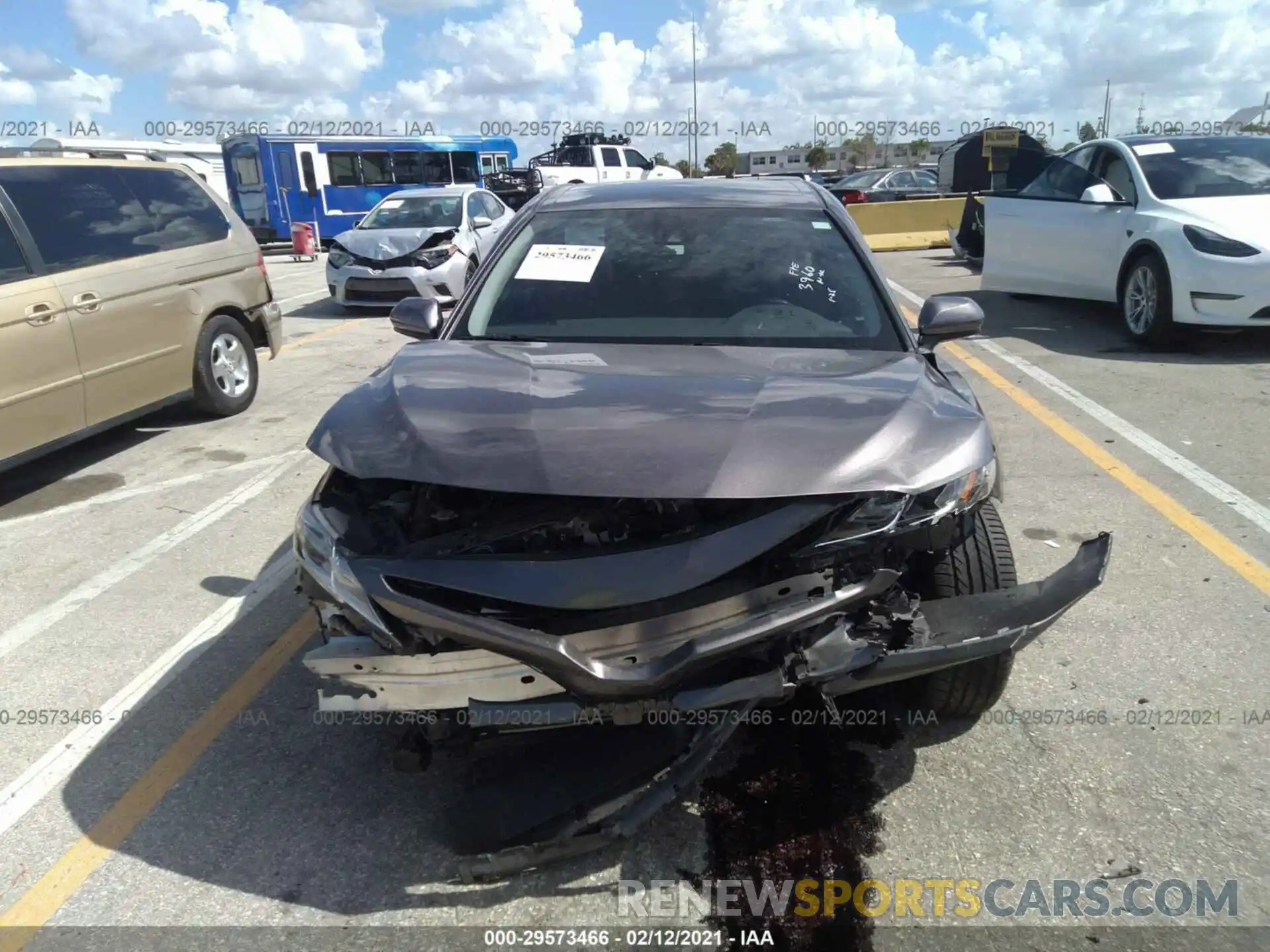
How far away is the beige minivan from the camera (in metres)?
5.34

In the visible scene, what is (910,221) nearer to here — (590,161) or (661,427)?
(590,161)

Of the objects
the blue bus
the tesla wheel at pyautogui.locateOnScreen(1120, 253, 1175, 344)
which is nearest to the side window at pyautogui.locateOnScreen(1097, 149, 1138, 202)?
the tesla wheel at pyautogui.locateOnScreen(1120, 253, 1175, 344)

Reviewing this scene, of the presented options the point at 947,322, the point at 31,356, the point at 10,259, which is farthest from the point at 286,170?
the point at 947,322

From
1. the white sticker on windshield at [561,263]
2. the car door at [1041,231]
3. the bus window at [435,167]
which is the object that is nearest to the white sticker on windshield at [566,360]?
the white sticker on windshield at [561,263]

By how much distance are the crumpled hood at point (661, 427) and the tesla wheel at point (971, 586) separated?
0.36m

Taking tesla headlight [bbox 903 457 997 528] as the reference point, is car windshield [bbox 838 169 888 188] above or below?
above

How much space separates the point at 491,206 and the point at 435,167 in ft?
45.2

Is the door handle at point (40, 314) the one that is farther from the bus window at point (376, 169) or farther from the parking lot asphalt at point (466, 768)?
the bus window at point (376, 169)

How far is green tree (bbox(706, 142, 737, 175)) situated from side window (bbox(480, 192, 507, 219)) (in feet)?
174

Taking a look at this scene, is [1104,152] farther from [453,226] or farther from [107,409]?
[107,409]

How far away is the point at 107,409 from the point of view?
19.4ft

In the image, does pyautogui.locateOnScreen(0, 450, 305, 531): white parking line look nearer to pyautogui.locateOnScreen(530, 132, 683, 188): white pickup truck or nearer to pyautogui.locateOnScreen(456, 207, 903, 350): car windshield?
pyautogui.locateOnScreen(456, 207, 903, 350): car windshield

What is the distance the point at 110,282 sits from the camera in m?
5.91

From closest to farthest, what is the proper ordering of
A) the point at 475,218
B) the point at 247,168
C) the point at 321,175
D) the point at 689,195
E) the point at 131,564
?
1. the point at 689,195
2. the point at 131,564
3. the point at 475,218
4. the point at 321,175
5. the point at 247,168
